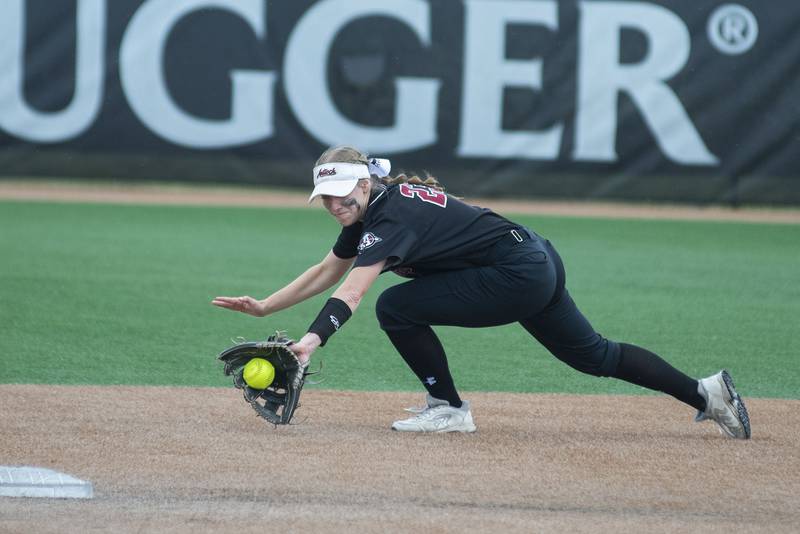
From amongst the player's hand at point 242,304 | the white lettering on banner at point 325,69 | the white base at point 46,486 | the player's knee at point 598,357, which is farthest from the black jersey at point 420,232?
the white lettering on banner at point 325,69

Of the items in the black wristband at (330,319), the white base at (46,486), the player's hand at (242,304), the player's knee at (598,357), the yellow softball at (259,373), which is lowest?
the white base at (46,486)

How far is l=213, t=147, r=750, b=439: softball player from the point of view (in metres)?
4.93

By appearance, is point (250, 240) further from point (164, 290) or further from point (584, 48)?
point (584, 48)

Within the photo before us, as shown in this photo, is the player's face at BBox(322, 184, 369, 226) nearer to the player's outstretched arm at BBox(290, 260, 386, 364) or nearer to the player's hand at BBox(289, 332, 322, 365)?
the player's outstretched arm at BBox(290, 260, 386, 364)

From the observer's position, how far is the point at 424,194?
5.13 m

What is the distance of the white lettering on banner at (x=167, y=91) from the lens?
15.5 m

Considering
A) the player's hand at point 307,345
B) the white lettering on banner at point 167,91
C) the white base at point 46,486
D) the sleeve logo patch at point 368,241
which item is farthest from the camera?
the white lettering on banner at point 167,91

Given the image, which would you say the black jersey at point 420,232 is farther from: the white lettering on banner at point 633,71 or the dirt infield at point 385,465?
the white lettering on banner at point 633,71

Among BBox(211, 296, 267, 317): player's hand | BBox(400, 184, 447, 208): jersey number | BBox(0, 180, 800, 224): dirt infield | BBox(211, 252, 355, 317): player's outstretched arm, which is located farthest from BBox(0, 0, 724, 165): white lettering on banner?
BBox(400, 184, 447, 208): jersey number

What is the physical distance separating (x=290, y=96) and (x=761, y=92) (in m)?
5.85

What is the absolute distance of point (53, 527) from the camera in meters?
3.88

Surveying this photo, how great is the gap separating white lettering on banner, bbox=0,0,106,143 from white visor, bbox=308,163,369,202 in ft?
36.8

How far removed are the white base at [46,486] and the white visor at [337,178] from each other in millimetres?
1423

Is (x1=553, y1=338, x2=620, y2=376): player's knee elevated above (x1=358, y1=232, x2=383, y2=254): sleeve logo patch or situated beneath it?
situated beneath
